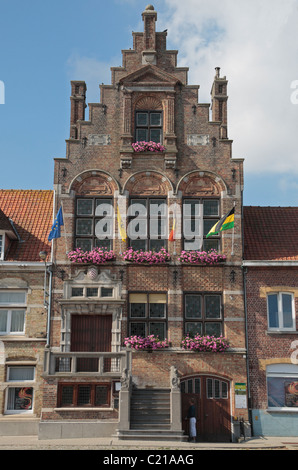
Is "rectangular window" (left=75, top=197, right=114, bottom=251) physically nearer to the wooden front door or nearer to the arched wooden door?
the wooden front door

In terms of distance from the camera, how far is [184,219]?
2392 centimetres

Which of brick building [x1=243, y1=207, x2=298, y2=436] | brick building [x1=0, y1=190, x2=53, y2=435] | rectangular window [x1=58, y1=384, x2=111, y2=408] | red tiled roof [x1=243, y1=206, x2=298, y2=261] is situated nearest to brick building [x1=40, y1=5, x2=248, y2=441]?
rectangular window [x1=58, y1=384, x2=111, y2=408]

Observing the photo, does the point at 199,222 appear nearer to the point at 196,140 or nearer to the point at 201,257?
the point at 201,257

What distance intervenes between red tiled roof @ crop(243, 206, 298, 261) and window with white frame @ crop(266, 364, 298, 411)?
13.9 feet

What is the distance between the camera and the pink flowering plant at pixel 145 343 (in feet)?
73.4

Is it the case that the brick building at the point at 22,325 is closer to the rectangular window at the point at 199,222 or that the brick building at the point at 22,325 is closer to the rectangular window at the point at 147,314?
the rectangular window at the point at 147,314

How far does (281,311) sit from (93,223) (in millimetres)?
8138

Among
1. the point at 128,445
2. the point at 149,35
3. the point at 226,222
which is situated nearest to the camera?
the point at 128,445

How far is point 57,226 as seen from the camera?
22797 mm

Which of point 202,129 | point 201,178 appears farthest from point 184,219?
point 202,129

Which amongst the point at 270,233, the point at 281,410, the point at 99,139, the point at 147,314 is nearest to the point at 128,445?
the point at 147,314

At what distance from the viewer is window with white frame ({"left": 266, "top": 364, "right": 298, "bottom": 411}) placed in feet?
74.0

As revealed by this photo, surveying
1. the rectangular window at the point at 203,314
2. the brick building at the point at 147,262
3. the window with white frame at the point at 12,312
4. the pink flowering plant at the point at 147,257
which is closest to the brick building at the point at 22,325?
the window with white frame at the point at 12,312
